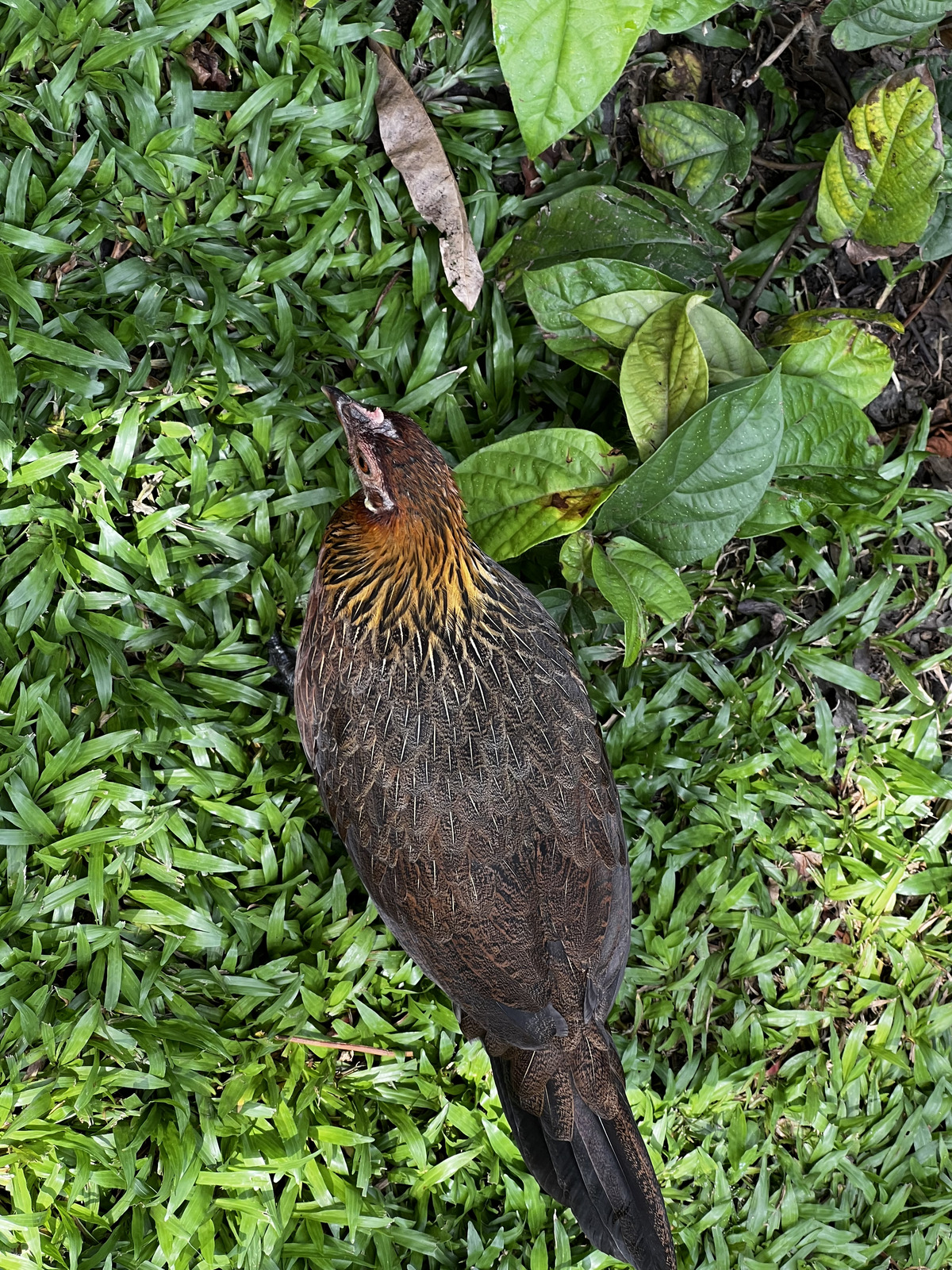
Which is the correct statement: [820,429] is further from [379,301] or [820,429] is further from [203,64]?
[203,64]

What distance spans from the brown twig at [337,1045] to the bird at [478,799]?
38 cm

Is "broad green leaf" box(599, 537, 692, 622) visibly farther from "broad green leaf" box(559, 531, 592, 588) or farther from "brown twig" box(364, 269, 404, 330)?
"brown twig" box(364, 269, 404, 330)

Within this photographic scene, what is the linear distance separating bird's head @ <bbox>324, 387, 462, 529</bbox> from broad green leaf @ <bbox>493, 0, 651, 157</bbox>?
2.30 feet

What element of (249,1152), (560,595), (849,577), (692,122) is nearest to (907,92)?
(692,122)

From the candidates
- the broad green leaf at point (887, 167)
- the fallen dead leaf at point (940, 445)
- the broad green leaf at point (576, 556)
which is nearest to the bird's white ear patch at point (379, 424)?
the broad green leaf at point (576, 556)

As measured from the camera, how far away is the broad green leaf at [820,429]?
9.66 ft

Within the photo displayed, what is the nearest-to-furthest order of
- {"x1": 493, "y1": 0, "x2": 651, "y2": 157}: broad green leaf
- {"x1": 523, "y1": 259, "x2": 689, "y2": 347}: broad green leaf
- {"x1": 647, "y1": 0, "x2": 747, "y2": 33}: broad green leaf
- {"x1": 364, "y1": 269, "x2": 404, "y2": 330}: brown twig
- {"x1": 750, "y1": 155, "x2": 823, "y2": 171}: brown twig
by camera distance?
1. {"x1": 493, "y1": 0, "x2": 651, "y2": 157}: broad green leaf
2. {"x1": 647, "y1": 0, "x2": 747, "y2": 33}: broad green leaf
3. {"x1": 523, "y1": 259, "x2": 689, "y2": 347}: broad green leaf
4. {"x1": 364, "y1": 269, "x2": 404, "y2": 330}: brown twig
5. {"x1": 750, "y1": 155, "x2": 823, "y2": 171}: brown twig

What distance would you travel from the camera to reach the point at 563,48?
7.36ft

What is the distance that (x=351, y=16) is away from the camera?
2.91 meters

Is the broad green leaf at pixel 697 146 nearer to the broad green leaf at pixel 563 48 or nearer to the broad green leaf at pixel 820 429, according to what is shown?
the broad green leaf at pixel 820 429

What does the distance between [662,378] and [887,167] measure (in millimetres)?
908

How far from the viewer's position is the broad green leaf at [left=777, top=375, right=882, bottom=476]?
294 centimetres

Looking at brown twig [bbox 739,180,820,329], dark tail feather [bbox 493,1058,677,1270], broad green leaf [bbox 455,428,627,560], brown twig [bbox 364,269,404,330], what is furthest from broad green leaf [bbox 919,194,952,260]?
dark tail feather [bbox 493,1058,677,1270]

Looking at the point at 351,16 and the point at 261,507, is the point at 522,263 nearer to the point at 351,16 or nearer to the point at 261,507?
the point at 351,16
